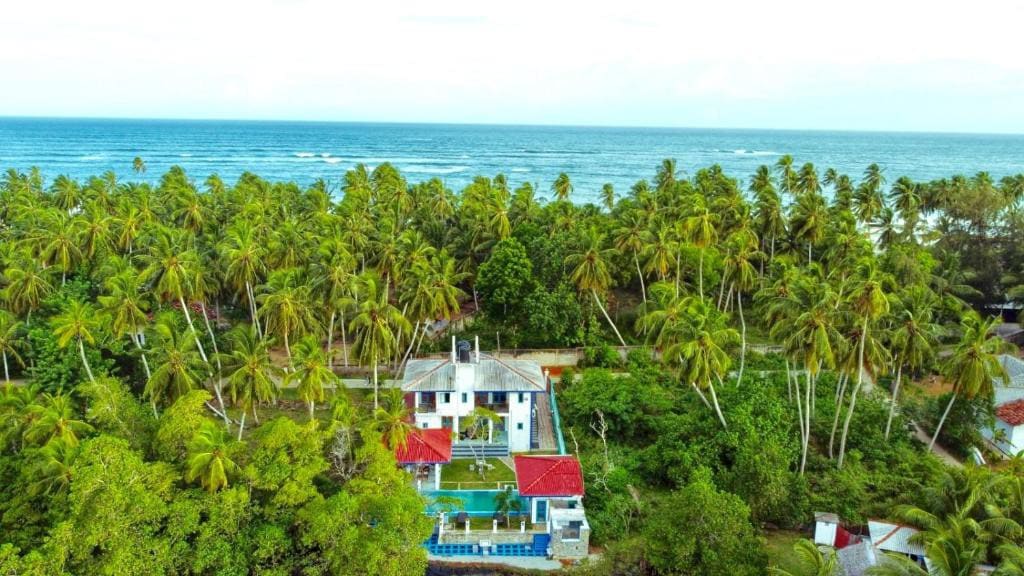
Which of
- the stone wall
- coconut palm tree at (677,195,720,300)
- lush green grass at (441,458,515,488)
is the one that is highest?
coconut palm tree at (677,195,720,300)

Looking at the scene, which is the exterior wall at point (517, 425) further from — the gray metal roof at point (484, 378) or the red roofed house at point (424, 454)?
the red roofed house at point (424, 454)

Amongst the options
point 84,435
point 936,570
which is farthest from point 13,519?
point 936,570

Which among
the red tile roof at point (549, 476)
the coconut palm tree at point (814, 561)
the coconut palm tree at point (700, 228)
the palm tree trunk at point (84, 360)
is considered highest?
the coconut palm tree at point (700, 228)

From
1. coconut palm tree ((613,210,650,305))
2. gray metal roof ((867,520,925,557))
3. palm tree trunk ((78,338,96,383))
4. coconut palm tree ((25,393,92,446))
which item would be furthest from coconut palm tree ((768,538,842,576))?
palm tree trunk ((78,338,96,383))

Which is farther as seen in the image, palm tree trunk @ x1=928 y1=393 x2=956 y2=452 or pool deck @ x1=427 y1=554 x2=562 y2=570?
palm tree trunk @ x1=928 y1=393 x2=956 y2=452

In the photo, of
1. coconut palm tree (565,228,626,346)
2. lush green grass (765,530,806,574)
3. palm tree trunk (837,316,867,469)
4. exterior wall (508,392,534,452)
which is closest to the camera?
lush green grass (765,530,806,574)

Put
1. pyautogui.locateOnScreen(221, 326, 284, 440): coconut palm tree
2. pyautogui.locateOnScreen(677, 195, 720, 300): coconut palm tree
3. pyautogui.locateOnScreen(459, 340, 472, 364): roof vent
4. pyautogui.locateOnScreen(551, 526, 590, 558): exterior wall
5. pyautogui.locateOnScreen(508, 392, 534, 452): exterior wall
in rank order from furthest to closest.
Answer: pyautogui.locateOnScreen(677, 195, 720, 300): coconut palm tree
pyautogui.locateOnScreen(459, 340, 472, 364): roof vent
pyautogui.locateOnScreen(508, 392, 534, 452): exterior wall
pyautogui.locateOnScreen(221, 326, 284, 440): coconut palm tree
pyautogui.locateOnScreen(551, 526, 590, 558): exterior wall

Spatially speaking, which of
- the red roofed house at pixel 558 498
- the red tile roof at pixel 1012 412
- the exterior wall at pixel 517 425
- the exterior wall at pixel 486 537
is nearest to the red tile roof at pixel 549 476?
the red roofed house at pixel 558 498

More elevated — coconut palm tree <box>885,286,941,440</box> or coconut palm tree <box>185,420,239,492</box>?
coconut palm tree <box>885,286,941,440</box>

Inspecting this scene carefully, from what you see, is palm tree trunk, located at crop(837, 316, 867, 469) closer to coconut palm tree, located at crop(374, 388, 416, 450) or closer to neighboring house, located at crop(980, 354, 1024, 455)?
neighboring house, located at crop(980, 354, 1024, 455)
